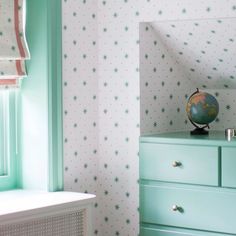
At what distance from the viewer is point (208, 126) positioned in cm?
338

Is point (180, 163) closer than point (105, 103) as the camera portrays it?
Yes

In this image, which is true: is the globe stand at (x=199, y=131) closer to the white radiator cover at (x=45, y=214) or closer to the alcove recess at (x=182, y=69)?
the alcove recess at (x=182, y=69)

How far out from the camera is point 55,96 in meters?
3.13

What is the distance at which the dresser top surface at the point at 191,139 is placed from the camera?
2979mm

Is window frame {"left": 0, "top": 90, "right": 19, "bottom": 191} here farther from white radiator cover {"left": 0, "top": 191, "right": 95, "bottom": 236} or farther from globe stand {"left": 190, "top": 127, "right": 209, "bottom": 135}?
globe stand {"left": 190, "top": 127, "right": 209, "bottom": 135}

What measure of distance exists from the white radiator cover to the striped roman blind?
1.83ft

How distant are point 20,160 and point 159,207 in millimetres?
717

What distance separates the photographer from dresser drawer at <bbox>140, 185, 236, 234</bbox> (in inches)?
117

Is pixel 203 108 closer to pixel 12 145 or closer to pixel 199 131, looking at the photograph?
pixel 199 131

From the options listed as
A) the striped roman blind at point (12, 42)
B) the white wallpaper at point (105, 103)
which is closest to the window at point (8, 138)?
the striped roman blind at point (12, 42)

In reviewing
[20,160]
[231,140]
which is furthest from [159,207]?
[20,160]


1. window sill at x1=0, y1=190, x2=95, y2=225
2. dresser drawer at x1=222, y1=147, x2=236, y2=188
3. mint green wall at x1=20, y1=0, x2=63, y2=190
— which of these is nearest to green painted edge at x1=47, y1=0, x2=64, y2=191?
mint green wall at x1=20, y1=0, x2=63, y2=190

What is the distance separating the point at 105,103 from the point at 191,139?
0.54 meters

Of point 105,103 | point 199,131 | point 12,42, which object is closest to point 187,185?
point 199,131
